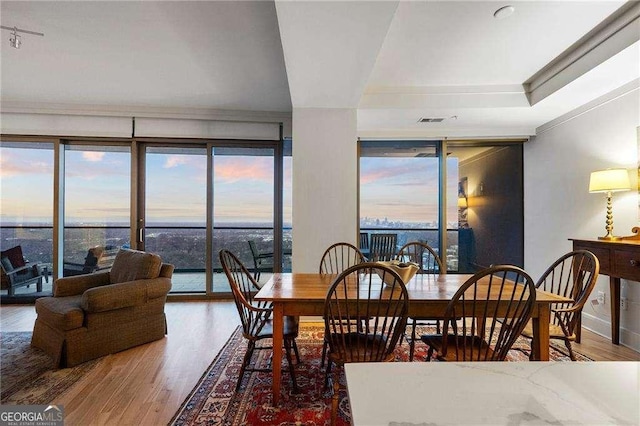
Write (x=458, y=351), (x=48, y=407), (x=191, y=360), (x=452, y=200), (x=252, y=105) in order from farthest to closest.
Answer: (x=452, y=200)
(x=252, y=105)
(x=191, y=360)
(x=48, y=407)
(x=458, y=351)

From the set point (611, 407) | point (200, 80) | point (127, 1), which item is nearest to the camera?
point (611, 407)

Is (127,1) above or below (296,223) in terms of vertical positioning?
above

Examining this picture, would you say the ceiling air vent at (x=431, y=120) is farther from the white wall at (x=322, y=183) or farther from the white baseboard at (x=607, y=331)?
the white baseboard at (x=607, y=331)

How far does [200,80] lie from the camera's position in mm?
3453

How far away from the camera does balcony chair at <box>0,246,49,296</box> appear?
4.18 m

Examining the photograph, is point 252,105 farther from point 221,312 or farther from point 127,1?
point 221,312

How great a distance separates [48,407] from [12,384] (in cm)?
60

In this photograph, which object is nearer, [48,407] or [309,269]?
[48,407]

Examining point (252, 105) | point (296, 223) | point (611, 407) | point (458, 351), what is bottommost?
point (458, 351)

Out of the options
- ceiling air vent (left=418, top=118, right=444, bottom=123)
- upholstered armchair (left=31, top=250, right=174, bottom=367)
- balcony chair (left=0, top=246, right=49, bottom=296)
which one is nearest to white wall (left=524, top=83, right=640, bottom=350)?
ceiling air vent (left=418, top=118, right=444, bottom=123)

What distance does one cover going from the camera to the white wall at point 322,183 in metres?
3.53

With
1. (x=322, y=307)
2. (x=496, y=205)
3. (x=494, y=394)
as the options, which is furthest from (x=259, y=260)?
(x=494, y=394)

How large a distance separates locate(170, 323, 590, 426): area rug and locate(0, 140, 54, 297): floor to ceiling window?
11.8ft

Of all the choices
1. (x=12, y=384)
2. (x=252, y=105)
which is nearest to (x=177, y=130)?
(x=252, y=105)
